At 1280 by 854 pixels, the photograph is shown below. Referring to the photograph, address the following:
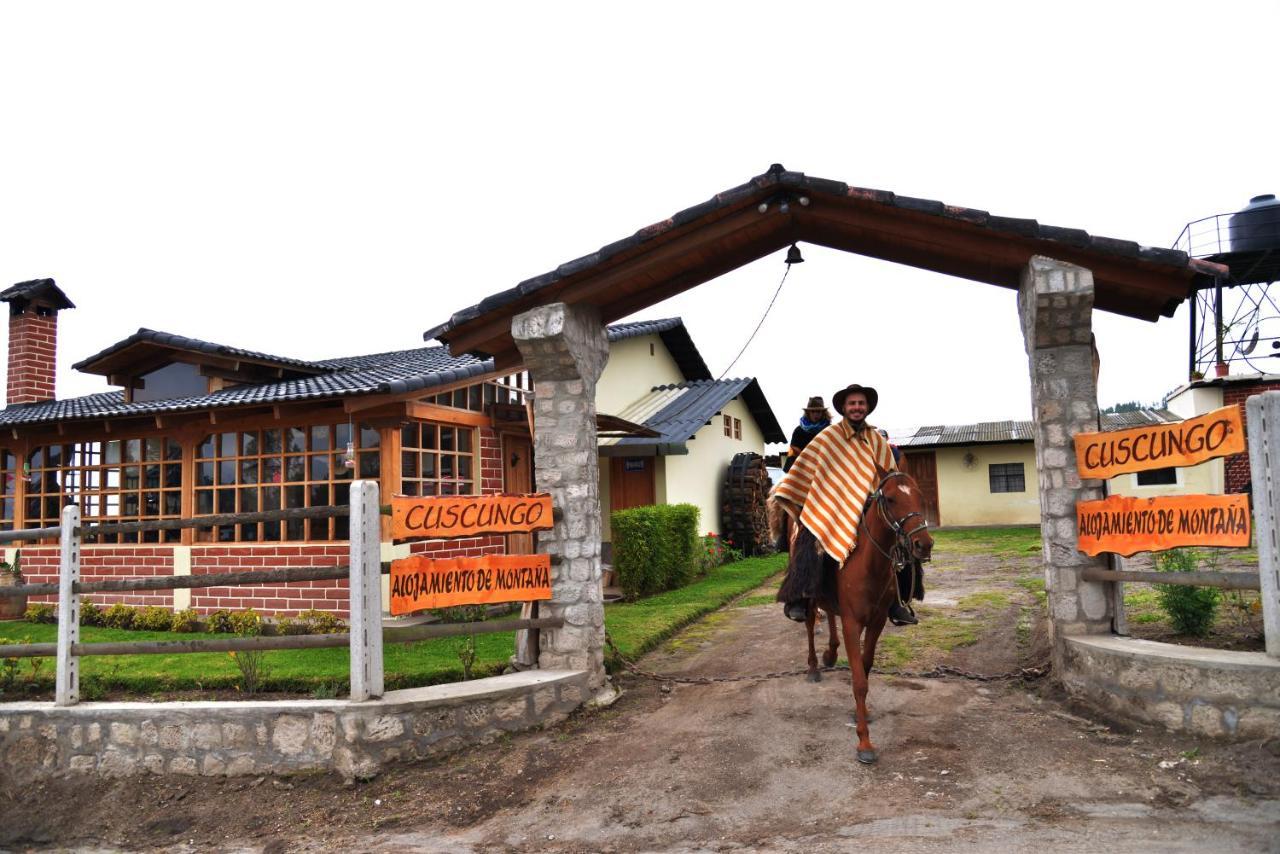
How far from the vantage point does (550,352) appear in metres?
7.36

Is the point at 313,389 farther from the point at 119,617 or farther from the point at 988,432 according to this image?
the point at 988,432

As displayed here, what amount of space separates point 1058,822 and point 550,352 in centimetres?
504

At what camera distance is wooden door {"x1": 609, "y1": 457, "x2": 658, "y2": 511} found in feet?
54.2

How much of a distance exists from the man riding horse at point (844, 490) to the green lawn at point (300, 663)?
10.3 ft

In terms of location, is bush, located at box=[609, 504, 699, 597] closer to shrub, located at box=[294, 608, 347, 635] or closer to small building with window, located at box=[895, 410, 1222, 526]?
shrub, located at box=[294, 608, 347, 635]

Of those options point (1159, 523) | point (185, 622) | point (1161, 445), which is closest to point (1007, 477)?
point (1161, 445)

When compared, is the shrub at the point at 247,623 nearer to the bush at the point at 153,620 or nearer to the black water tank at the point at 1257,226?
the bush at the point at 153,620

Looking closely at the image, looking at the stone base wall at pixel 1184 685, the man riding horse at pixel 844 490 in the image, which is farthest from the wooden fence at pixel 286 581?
the stone base wall at pixel 1184 685

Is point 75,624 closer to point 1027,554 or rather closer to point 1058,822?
point 1058,822

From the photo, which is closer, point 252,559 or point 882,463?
point 882,463

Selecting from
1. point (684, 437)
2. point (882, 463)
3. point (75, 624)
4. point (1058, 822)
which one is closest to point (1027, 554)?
point (684, 437)

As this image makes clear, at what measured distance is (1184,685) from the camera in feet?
17.8

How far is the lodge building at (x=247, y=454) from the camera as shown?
11062 mm

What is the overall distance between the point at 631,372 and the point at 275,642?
538 inches
